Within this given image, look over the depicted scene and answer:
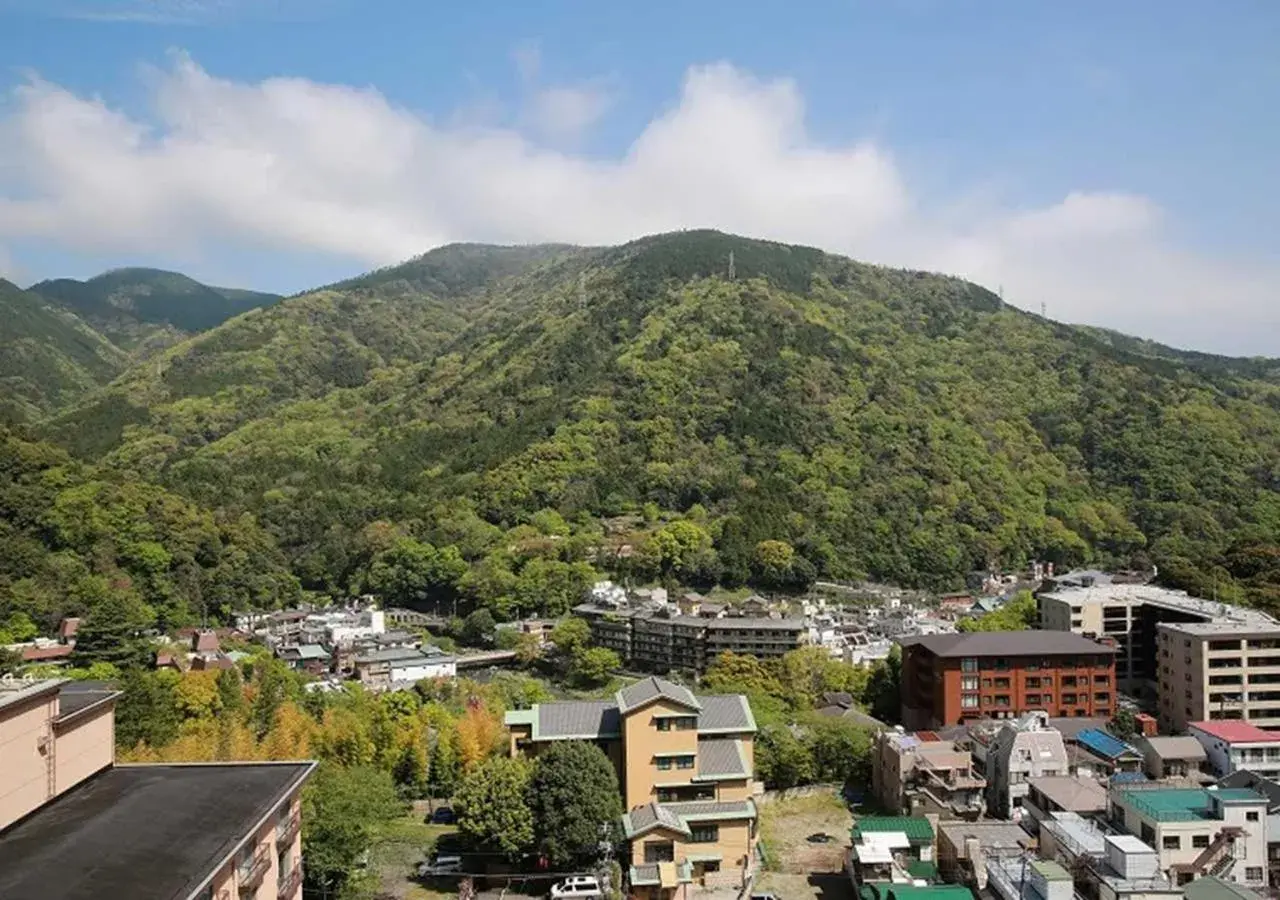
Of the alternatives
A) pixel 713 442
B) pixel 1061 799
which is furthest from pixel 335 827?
pixel 713 442

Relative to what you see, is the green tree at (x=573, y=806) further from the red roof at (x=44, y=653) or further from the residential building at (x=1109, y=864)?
the red roof at (x=44, y=653)

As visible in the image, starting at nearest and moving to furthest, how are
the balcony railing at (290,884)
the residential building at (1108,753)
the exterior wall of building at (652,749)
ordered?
the balcony railing at (290,884) → the exterior wall of building at (652,749) → the residential building at (1108,753)

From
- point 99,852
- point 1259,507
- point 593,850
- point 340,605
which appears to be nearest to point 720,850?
point 593,850

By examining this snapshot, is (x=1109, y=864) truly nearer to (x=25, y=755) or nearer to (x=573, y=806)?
(x=573, y=806)

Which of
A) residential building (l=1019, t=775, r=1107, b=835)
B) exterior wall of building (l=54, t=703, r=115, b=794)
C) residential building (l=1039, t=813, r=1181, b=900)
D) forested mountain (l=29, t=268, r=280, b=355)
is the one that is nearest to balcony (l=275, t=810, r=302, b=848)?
exterior wall of building (l=54, t=703, r=115, b=794)

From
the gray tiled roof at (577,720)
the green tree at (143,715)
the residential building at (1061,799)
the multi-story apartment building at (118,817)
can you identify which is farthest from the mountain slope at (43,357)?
the residential building at (1061,799)

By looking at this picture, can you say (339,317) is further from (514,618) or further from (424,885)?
(424,885)
